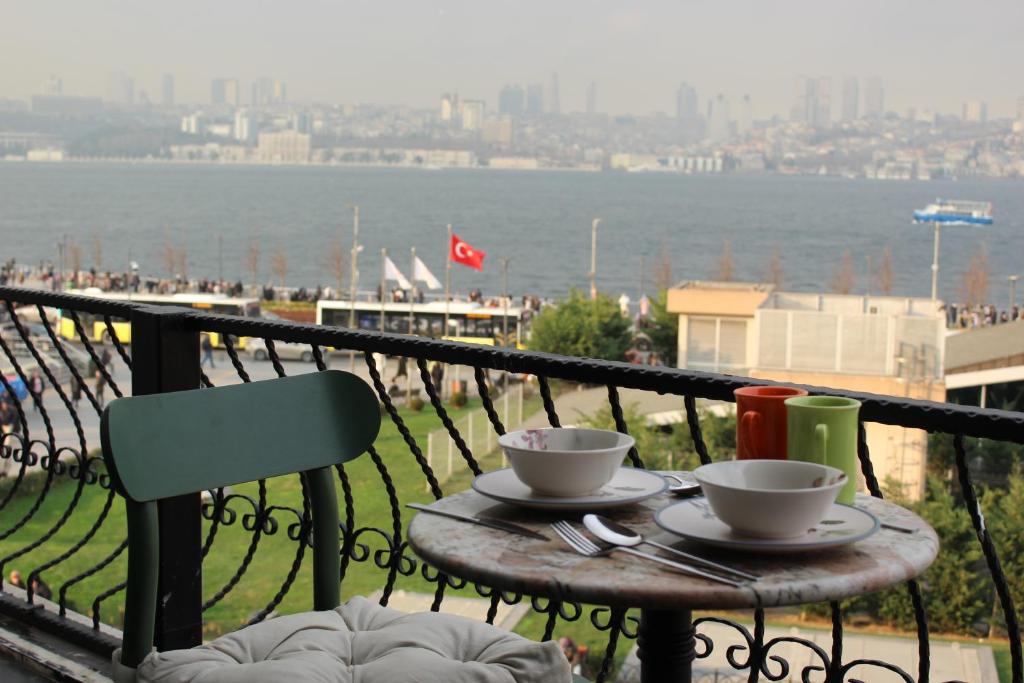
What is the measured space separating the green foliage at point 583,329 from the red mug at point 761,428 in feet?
178

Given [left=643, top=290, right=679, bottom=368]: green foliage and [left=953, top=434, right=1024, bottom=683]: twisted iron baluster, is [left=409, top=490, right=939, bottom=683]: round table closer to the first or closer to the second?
[left=953, top=434, right=1024, bottom=683]: twisted iron baluster

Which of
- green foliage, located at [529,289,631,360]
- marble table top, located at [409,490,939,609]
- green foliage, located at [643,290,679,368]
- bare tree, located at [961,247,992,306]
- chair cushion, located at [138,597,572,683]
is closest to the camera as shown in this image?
marble table top, located at [409,490,939,609]

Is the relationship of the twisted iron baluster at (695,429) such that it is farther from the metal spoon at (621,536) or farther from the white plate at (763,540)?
the metal spoon at (621,536)

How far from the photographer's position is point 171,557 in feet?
10.3

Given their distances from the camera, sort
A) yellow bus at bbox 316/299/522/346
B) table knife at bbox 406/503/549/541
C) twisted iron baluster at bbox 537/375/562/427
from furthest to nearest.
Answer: yellow bus at bbox 316/299/522/346, twisted iron baluster at bbox 537/375/562/427, table knife at bbox 406/503/549/541

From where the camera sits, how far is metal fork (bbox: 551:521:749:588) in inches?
51.2

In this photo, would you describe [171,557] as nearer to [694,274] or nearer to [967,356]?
[967,356]

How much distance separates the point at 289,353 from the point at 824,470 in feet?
190

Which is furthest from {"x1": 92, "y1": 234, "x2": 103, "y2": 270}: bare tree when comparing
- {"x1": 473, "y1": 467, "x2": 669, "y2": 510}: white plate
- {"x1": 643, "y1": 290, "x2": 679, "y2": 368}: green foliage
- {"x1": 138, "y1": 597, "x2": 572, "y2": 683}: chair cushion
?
{"x1": 473, "y1": 467, "x2": 669, "y2": 510}: white plate

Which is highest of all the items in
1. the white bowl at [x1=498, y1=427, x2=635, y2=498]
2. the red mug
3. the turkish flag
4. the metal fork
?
the red mug

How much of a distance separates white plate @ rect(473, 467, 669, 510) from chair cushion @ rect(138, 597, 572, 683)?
0.84 ft

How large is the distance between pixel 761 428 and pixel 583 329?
182 feet

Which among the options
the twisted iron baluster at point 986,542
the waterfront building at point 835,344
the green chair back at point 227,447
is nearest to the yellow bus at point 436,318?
the waterfront building at point 835,344

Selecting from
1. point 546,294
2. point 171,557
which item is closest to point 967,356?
point 171,557
